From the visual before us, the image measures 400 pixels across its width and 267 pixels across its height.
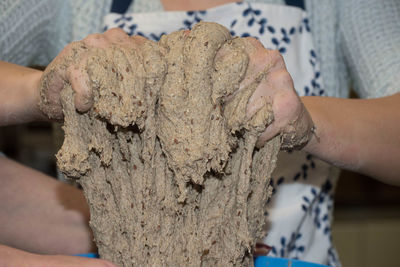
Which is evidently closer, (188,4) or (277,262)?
(277,262)

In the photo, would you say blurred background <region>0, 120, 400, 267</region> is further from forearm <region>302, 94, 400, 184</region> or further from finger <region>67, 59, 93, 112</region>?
finger <region>67, 59, 93, 112</region>

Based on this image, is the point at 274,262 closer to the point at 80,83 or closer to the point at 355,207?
the point at 80,83

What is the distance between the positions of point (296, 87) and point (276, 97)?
41 cm

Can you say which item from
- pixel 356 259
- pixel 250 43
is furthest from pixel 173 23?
pixel 356 259

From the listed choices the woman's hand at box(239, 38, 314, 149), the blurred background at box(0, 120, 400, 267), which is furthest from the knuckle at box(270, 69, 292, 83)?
the blurred background at box(0, 120, 400, 267)

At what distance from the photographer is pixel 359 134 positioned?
0.69 meters

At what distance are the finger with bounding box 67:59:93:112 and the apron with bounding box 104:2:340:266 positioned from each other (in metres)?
0.39

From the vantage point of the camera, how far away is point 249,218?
1.94 feet

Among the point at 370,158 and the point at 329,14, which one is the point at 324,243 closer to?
the point at 370,158

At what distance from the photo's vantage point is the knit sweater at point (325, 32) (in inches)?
33.6

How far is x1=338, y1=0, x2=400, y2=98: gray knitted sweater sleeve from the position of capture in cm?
87

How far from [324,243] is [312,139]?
40 cm

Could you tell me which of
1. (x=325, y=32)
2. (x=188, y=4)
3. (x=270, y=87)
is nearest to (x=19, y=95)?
(x=270, y=87)

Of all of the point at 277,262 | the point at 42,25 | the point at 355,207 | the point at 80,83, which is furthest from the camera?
the point at 355,207
